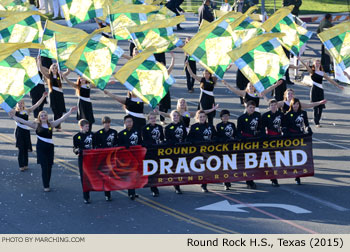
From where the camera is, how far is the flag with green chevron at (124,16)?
1964 cm

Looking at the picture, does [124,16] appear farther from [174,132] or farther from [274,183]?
[274,183]

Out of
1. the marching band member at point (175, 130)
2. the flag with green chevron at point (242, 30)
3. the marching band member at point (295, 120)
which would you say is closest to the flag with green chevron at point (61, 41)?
the marching band member at point (175, 130)

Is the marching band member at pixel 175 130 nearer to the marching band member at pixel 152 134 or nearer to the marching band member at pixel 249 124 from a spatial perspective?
the marching band member at pixel 152 134

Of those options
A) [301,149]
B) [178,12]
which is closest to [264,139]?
[301,149]

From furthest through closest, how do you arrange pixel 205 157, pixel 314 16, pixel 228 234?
pixel 314 16
pixel 205 157
pixel 228 234

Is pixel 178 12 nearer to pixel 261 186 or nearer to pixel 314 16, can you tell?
pixel 314 16

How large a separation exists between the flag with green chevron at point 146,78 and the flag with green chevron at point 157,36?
2841mm

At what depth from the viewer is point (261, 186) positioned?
15.0 meters

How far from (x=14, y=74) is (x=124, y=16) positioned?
17.8ft

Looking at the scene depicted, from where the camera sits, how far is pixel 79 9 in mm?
20766

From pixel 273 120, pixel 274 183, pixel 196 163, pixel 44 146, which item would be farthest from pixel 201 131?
pixel 44 146

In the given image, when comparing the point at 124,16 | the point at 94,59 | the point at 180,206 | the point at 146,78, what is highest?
the point at 124,16

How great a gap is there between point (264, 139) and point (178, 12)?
20.6m

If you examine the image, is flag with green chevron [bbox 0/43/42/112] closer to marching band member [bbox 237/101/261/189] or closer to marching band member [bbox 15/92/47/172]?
marching band member [bbox 15/92/47/172]
